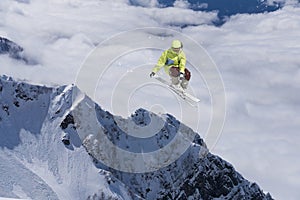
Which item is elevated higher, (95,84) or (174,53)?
(174,53)

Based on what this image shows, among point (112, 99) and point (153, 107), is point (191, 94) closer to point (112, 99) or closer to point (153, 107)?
point (153, 107)

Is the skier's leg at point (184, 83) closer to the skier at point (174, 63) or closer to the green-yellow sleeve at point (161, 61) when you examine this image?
the skier at point (174, 63)

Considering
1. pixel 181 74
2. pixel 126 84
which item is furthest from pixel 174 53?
pixel 126 84

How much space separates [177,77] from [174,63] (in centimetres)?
226

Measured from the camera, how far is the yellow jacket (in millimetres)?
39344

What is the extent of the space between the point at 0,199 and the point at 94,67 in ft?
57.2

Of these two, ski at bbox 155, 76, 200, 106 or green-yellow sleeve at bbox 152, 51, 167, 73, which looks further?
ski at bbox 155, 76, 200, 106

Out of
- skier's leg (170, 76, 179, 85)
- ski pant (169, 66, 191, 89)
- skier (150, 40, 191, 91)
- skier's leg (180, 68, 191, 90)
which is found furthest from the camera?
skier's leg (170, 76, 179, 85)

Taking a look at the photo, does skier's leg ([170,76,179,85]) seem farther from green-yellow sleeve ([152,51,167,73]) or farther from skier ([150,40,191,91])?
green-yellow sleeve ([152,51,167,73])

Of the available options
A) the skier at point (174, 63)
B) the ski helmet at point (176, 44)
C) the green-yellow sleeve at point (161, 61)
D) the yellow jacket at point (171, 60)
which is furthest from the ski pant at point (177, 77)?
the ski helmet at point (176, 44)

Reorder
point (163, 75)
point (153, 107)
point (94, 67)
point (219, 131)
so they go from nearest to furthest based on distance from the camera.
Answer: point (219, 131)
point (94, 67)
point (153, 107)
point (163, 75)

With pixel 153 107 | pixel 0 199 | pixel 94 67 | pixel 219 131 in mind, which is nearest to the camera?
pixel 0 199

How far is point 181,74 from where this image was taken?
133ft

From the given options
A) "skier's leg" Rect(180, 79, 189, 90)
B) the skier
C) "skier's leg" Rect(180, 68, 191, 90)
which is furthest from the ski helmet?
"skier's leg" Rect(180, 79, 189, 90)
